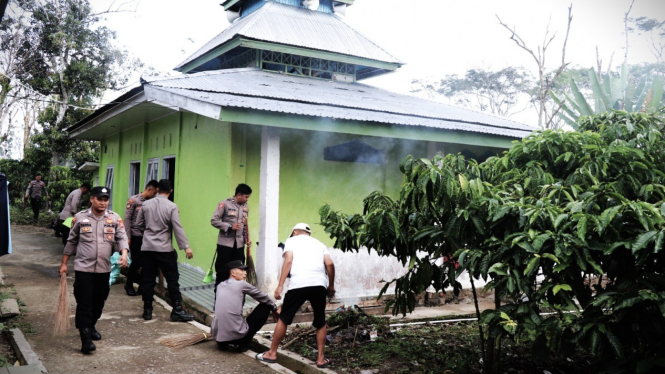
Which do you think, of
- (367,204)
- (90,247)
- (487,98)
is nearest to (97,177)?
(90,247)

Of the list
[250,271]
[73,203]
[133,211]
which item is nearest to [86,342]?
[250,271]

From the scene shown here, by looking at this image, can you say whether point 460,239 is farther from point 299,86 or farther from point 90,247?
point 299,86

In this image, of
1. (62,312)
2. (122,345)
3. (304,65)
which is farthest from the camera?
(304,65)

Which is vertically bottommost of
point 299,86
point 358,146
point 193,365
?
point 193,365

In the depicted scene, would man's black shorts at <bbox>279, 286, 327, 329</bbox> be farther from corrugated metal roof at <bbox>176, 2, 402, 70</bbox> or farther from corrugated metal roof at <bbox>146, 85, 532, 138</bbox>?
corrugated metal roof at <bbox>176, 2, 402, 70</bbox>

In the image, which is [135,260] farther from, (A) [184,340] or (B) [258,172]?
(A) [184,340]

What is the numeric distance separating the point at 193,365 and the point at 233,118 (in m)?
3.25

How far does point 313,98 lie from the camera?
9.13 metres

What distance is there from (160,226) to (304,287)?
8.85ft

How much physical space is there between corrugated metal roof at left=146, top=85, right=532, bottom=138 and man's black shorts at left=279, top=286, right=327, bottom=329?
2839 mm

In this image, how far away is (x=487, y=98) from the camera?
3669cm

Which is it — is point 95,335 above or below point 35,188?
below

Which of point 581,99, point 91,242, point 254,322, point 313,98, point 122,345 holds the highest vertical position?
point 581,99

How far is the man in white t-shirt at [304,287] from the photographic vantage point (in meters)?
5.55
